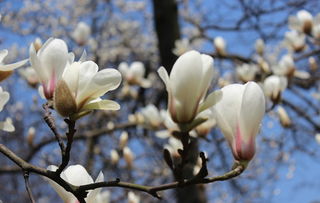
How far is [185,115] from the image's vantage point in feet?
2.23

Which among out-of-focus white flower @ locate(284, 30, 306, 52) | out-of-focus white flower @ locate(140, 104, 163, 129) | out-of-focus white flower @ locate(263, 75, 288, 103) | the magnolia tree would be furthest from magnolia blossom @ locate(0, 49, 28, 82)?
out-of-focus white flower @ locate(284, 30, 306, 52)

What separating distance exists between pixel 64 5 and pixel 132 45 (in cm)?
169

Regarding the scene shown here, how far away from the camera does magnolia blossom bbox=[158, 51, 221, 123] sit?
668 mm

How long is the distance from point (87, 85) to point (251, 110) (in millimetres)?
254

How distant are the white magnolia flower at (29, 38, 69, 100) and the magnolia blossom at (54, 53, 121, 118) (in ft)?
0.09

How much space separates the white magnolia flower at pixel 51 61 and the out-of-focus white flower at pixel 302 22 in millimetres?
2047

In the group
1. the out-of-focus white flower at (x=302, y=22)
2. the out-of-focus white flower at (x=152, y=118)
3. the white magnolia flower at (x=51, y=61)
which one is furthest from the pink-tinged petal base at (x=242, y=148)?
the out-of-focus white flower at (x=302, y=22)

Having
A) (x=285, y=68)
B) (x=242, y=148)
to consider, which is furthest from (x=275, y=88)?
(x=242, y=148)

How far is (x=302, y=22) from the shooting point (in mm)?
2529

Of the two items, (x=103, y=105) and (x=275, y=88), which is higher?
(x=103, y=105)

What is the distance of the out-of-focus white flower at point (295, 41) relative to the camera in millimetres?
2740

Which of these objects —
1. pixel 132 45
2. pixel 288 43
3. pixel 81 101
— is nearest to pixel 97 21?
pixel 132 45

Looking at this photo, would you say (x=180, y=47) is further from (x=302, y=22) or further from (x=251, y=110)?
(x=251, y=110)

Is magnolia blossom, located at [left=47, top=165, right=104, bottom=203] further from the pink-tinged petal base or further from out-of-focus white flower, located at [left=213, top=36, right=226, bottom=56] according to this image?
out-of-focus white flower, located at [left=213, top=36, right=226, bottom=56]
